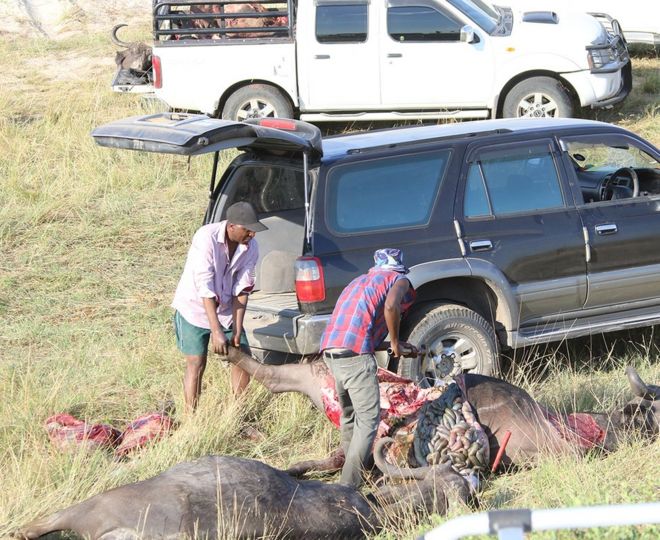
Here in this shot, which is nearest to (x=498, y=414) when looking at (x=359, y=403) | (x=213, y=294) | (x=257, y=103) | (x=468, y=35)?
(x=359, y=403)

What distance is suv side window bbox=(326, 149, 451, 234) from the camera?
7.70 metres

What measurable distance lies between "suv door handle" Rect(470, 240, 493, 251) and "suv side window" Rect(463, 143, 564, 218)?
209mm

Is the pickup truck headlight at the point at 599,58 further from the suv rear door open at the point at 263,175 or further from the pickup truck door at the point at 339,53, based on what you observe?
the suv rear door open at the point at 263,175

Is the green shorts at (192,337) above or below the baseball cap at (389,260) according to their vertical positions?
below

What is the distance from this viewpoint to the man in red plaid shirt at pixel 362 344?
621 cm

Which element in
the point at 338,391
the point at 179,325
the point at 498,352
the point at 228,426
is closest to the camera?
the point at 338,391

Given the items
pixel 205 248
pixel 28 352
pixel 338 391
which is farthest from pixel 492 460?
pixel 28 352

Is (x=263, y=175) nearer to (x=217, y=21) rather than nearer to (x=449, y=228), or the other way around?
(x=449, y=228)

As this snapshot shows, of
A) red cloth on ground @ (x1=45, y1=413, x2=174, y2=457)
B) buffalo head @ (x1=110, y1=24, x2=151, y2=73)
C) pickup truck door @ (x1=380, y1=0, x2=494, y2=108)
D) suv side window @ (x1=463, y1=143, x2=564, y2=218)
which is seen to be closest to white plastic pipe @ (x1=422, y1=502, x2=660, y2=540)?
red cloth on ground @ (x1=45, y1=413, x2=174, y2=457)

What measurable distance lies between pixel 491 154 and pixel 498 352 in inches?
56.7

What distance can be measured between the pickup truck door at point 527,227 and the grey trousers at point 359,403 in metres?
1.85

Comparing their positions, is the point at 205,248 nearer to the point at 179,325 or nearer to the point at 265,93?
the point at 179,325

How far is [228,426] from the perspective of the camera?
6914mm

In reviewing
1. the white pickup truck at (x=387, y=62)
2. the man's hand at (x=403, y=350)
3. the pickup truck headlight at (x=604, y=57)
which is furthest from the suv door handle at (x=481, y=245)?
the pickup truck headlight at (x=604, y=57)
